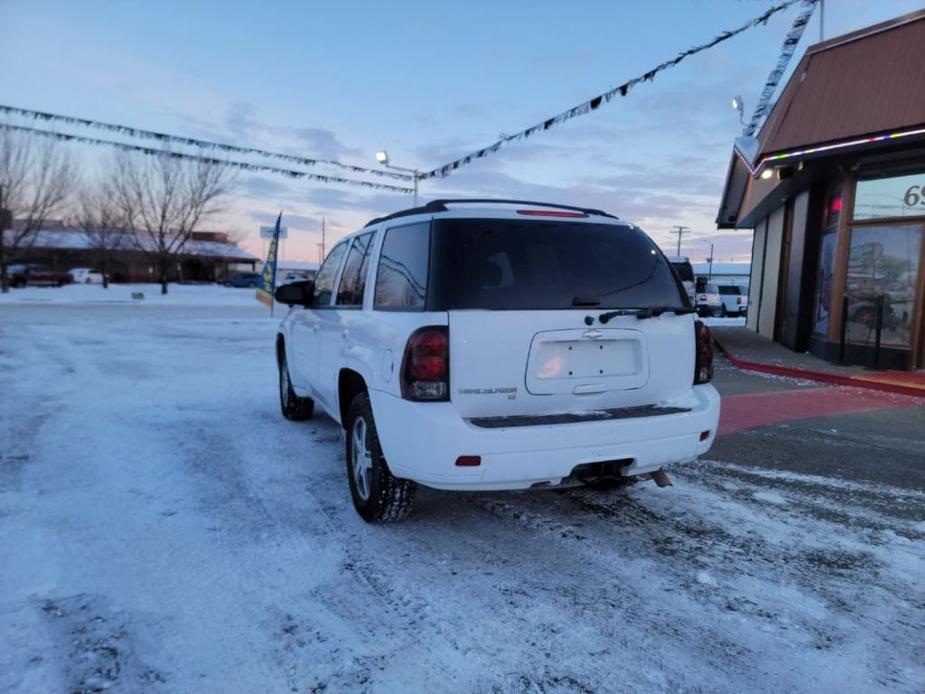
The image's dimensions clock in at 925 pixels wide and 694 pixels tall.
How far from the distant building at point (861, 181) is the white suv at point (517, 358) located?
7.69 m

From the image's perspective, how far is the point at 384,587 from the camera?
3.07 m

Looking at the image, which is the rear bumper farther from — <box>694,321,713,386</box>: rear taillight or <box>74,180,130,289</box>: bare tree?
<box>74,180,130,289</box>: bare tree

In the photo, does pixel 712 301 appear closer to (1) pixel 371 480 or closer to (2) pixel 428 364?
(1) pixel 371 480

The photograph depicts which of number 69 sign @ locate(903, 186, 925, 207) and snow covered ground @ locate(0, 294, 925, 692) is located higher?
number 69 sign @ locate(903, 186, 925, 207)

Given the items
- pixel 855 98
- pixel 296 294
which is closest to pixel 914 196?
pixel 855 98

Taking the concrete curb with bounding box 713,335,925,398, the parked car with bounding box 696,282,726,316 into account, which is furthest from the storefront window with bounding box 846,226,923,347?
the parked car with bounding box 696,282,726,316

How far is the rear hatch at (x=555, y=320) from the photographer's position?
10.6 feet

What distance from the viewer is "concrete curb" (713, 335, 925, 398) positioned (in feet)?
28.6

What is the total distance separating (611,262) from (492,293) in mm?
834

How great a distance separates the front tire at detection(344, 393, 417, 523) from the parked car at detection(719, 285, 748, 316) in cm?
3277

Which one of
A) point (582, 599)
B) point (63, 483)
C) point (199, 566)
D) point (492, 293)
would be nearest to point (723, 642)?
point (582, 599)

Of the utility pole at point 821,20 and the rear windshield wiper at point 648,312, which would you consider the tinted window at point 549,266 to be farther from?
the utility pole at point 821,20

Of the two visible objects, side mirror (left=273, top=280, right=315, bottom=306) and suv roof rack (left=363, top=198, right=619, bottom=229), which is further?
side mirror (left=273, top=280, right=315, bottom=306)

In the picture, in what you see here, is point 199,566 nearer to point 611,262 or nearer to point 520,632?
point 520,632
